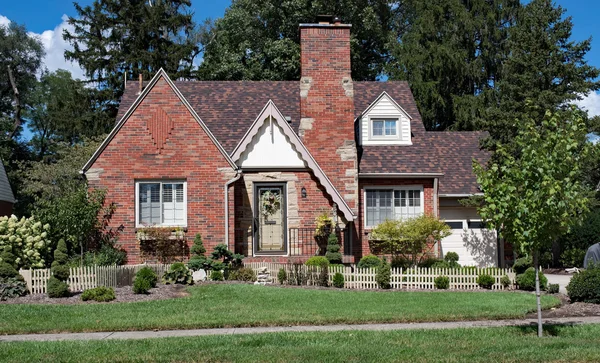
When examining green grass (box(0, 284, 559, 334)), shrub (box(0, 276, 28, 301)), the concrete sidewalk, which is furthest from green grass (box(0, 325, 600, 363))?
shrub (box(0, 276, 28, 301))

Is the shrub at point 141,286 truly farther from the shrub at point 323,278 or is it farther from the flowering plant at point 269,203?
the flowering plant at point 269,203

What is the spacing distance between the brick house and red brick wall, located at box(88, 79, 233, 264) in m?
0.03

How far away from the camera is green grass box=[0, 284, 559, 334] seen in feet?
40.0

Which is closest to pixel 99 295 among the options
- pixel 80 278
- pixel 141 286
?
pixel 141 286

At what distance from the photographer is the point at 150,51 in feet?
132

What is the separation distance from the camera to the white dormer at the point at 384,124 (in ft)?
77.8

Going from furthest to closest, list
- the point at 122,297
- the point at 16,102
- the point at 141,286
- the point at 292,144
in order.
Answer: the point at 16,102 < the point at 292,144 < the point at 141,286 < the point at 122,297

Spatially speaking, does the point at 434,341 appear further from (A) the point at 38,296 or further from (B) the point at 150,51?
(B) the point at 150,51

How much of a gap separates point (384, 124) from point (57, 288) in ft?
42.6

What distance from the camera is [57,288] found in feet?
50.9

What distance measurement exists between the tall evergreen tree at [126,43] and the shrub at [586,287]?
92.8ft

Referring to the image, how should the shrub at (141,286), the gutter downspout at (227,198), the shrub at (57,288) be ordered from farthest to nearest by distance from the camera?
the gutter downspout at (227,198)
the shrub at (141,286)
the shrub at (57,288)

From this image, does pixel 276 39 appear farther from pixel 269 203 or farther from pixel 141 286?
pixel 141 286

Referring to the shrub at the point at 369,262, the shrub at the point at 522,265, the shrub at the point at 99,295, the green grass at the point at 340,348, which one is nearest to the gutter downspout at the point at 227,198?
the shrub at the point at 369,262
